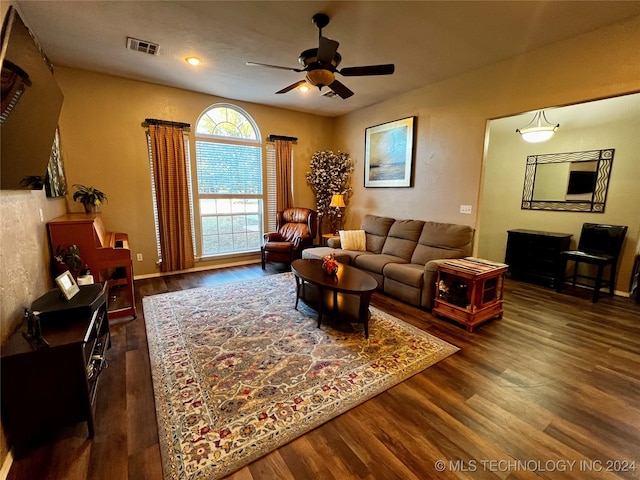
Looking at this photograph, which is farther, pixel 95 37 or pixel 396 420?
pixel 95 37

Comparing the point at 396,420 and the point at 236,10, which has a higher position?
the point at 236,10

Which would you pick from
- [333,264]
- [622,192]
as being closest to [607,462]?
[333,264]

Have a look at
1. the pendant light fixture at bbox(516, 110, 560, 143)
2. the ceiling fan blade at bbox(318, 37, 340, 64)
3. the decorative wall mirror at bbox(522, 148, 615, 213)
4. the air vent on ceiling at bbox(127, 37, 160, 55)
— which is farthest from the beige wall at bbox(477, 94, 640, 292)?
the air vent on ceiling at bbox(127, 37, 160, 55)

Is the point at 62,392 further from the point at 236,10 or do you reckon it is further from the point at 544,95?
the point at 544,95

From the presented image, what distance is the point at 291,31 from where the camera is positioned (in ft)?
8.84

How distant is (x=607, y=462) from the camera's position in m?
1.48

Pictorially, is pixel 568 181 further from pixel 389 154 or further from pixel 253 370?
pixel 253 370

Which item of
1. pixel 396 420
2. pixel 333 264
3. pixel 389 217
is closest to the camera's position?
pixel 396 420

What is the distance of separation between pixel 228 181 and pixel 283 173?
1.05 metres

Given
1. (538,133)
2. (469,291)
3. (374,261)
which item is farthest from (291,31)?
(538,133)

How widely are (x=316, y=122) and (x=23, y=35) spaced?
14.7ft

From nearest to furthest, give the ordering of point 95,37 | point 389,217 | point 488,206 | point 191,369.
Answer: point 191,369
point 95,37
point 389,217
point 488,206

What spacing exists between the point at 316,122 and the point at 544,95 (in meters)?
3.86

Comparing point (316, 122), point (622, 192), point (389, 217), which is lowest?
point (389, 217)
